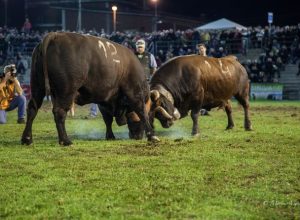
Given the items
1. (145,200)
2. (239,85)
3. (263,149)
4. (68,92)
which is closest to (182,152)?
(263,149)

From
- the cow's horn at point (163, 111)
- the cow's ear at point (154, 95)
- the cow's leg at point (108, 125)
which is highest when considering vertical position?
the cow's ear at point (154, 95)

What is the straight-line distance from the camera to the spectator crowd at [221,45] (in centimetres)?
2959

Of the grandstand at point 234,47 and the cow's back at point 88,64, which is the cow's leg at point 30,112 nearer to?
the cow's back at point 88,64

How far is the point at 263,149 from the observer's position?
29.5 feet

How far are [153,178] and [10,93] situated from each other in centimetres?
968

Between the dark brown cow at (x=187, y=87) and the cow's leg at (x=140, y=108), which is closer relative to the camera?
the cow's leg at (x=140, y=108)

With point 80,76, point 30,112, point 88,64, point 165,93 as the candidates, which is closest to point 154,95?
point 165,93

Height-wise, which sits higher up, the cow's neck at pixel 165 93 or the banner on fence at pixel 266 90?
the cow's neck at pixel 165 93

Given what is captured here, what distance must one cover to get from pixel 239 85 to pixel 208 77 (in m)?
1.46

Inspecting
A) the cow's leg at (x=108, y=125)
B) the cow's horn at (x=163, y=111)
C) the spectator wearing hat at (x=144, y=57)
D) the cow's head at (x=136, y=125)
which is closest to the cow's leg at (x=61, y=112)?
the cow's leg at (x=108, y=125)

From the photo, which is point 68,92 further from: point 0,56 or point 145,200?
point 0,56

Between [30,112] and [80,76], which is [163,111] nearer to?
[80,76]

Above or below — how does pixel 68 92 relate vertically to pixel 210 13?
below

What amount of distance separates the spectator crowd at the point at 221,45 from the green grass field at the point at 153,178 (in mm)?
19121
